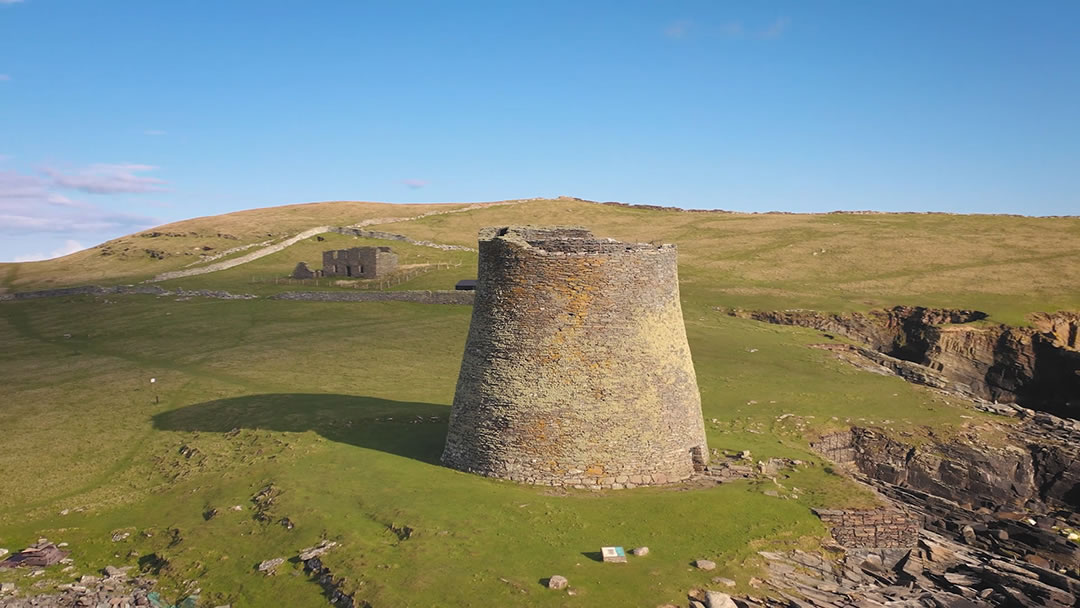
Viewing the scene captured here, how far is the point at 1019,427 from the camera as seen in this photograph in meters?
35.6

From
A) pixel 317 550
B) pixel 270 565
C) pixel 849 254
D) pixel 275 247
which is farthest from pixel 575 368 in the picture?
pixel 275 247

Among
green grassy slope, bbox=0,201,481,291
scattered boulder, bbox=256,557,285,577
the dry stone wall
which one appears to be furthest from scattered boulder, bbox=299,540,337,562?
green grassy slope, bbox=0,201,481,291

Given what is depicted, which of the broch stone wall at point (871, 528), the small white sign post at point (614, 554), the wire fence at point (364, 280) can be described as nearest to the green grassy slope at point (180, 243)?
the wire fence at point (364, 280)

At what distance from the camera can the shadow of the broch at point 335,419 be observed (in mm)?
28750

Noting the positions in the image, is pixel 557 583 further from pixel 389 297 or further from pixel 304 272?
pixel 304 272

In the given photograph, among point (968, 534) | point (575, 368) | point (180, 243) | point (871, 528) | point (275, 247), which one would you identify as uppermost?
point (180, 243)

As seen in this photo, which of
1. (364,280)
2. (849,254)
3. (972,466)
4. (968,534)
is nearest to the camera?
(968,534)

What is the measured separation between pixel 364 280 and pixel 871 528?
56392mm

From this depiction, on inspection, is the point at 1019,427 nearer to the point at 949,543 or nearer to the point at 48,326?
the point at 949,543

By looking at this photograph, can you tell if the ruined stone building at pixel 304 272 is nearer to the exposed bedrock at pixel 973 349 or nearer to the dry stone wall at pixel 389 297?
the dry stone wall at pixel 389 297

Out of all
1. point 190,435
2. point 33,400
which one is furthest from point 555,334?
point 33,400

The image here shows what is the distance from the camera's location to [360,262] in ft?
244

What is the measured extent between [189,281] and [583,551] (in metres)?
71.2

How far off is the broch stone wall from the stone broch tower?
15.4 ft
